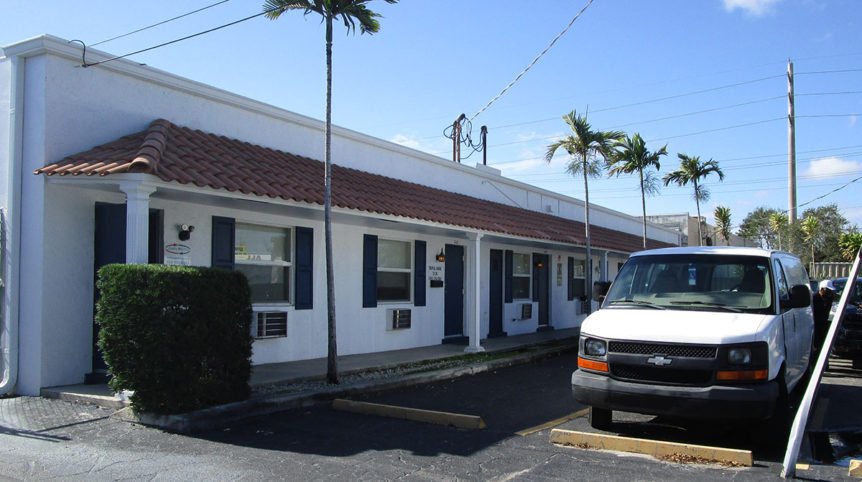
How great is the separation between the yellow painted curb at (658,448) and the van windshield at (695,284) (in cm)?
149

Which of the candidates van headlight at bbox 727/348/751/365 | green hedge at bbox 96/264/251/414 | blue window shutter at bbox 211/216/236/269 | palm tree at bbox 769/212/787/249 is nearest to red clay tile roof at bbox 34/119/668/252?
blue window shutter at bbox 211/216/236/269

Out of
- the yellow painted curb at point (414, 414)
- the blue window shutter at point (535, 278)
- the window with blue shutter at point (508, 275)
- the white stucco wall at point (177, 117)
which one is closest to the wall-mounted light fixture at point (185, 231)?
the white stucco wall at point (177, 117)

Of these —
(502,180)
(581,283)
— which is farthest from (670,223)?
(502,180)

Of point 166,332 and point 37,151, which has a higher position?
point 37,151

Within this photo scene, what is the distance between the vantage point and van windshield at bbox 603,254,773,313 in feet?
23.9

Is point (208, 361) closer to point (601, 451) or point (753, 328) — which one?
point (601, 451)

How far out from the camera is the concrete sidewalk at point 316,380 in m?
7.81

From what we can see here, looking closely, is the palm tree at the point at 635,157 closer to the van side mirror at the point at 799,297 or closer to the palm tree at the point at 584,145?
the palm tree at the point at 584,145

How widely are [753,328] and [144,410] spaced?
6.36 metres

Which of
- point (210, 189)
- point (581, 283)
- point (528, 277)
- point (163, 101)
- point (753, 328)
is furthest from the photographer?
point (581, 283)

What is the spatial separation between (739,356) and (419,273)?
920cm

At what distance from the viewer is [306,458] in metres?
6.50

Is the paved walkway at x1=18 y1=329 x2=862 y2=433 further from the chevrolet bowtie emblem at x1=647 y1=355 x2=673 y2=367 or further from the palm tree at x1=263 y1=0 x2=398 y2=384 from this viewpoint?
the chevrolet bowtie emblem at x1=647 y1=355 x2=673 y2=367

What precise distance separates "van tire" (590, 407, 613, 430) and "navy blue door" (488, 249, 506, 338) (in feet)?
32.8
